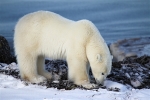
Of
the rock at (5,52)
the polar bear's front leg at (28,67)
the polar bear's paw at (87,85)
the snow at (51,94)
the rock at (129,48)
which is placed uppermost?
the rock at (129,48)

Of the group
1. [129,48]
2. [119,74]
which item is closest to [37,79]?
[119,74]

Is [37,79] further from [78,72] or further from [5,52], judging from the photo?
[5,52]

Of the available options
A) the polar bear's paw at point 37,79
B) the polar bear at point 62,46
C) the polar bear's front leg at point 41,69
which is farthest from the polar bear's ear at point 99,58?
the polar bear's front leg at point 41,69

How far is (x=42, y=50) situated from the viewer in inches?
238

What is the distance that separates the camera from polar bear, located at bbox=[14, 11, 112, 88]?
5.74 m

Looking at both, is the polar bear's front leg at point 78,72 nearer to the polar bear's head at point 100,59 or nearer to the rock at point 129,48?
the polar bear's head at point 100,59

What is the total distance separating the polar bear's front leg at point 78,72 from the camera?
18.8 feet

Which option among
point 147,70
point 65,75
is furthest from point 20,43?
point 147,70

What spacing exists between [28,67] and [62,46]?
0.72 m

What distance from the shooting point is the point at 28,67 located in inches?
237

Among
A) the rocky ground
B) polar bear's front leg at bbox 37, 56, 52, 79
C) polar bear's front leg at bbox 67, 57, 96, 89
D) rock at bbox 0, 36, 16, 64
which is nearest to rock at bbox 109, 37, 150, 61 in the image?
the rocky ground

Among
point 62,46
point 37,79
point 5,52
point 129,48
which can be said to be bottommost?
point 37,79

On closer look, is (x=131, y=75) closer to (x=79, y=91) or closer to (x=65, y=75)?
(x=65, y=75)

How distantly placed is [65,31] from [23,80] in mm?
1147
